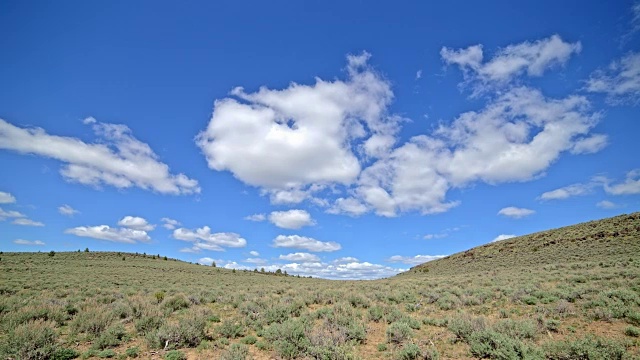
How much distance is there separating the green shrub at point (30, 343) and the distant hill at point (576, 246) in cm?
3836

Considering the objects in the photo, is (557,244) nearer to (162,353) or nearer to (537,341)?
(537,341)

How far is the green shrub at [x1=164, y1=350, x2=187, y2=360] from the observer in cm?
856

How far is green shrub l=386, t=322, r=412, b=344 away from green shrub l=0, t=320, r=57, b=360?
1016 cm

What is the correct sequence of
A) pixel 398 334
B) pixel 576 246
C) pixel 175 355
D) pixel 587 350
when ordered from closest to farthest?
pixel 587 350
pixel 175 355
pixel 398 334
pixel 576 246

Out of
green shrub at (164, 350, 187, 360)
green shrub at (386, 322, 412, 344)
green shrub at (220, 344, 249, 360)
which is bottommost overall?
green shrub at (164, 350, 187, 360)

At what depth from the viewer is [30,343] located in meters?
8.32

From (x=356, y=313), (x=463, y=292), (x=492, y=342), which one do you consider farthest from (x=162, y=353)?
(x=463, y=292)

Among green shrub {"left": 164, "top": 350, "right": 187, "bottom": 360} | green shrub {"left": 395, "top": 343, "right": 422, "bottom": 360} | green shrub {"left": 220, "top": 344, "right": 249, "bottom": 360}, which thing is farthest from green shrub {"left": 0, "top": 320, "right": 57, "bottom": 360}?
green shrub {"left": 395, "top": 343, "right": 422, "bottom": 360}

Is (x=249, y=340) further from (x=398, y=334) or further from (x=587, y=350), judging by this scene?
(x=587, y=350)

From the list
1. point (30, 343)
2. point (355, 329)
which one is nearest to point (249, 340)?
point (355, 329)

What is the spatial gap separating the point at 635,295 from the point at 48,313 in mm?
23752

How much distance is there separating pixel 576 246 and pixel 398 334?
146 feet

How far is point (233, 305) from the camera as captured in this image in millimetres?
16703

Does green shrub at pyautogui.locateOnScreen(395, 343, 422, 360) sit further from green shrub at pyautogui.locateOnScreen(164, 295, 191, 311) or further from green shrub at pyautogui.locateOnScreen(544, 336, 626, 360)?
green shrub at pyautogui.locateOnScreen(164, 295, 191, 311)
